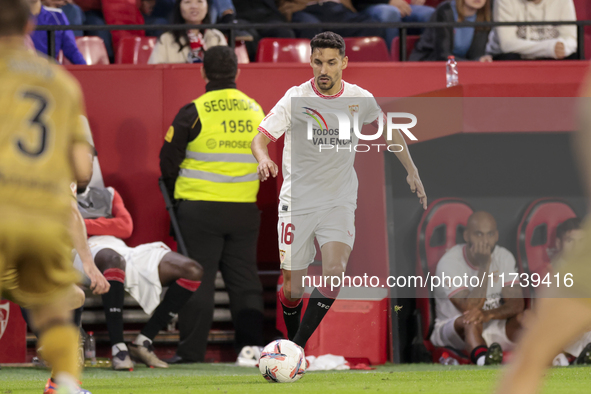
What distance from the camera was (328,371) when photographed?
6234 mm

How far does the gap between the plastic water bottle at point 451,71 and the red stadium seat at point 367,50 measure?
821 millimetres

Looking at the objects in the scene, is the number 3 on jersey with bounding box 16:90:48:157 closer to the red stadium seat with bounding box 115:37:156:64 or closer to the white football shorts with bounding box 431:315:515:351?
the white football shorts with bounding box 431:315:515:351

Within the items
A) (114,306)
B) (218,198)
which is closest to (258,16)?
(218,198)

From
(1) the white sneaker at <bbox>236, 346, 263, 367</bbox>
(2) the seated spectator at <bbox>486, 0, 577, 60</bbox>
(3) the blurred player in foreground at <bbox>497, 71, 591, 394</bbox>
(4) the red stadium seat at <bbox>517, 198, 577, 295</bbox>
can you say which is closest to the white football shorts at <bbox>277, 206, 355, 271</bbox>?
(1) the white sneaker at <bbox>236, 346, 263, 367</bbox>

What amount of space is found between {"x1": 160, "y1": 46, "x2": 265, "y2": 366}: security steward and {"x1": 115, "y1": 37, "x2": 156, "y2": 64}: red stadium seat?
193 centimetres

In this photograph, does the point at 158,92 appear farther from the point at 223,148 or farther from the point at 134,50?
the point at 223,148

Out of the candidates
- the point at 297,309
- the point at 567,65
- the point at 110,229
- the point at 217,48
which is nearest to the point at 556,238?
the point at 567,65

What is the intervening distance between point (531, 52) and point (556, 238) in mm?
2292

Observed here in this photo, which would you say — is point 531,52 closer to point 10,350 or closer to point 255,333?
point 255,333

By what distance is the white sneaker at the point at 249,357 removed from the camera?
6.63 meters

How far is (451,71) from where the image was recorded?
8047mm

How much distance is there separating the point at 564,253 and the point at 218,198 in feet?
9.38

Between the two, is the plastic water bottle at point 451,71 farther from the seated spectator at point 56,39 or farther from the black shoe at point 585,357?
the seated spectator at point 56,39

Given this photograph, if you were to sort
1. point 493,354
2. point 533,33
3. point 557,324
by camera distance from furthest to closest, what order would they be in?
point 533,33 → point 493,354 → point 557,324
